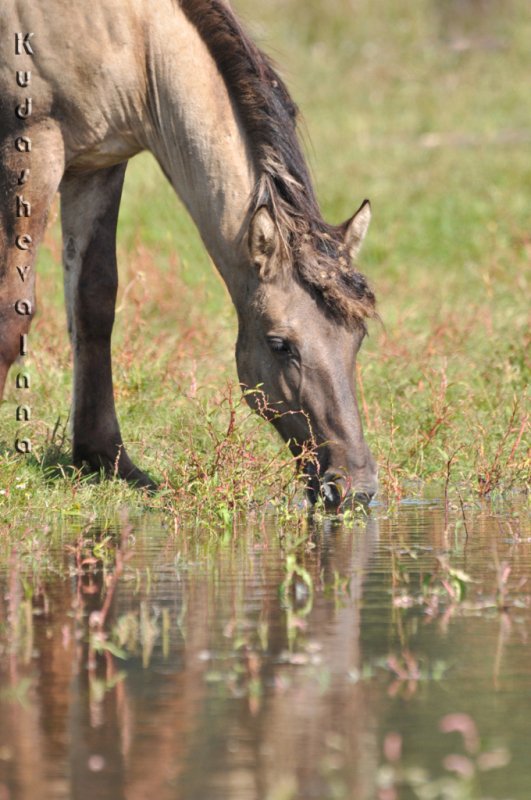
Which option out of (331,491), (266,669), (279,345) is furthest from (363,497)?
(266,669)

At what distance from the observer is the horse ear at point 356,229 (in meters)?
6.29

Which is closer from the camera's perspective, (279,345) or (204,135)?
(279,345)

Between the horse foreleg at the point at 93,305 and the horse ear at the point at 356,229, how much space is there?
1.26 m

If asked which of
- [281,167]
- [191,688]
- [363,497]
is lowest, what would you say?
[191,688]

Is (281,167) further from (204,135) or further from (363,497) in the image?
(363,497)

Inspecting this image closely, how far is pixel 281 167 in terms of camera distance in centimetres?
621

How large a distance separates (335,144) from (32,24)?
363 inches

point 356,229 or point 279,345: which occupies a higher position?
point 356,229

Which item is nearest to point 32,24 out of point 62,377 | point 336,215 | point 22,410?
point 22,410

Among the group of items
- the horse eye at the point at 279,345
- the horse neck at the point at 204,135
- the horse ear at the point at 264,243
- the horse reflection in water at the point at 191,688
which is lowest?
the horse reflection in water at the point at 191,688

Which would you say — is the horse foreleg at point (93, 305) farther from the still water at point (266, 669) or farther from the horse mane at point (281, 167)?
the still water at point (266, 669)

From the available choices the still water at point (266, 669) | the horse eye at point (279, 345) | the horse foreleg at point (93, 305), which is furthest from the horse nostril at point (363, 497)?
the horse foreleg at point (93, 305)

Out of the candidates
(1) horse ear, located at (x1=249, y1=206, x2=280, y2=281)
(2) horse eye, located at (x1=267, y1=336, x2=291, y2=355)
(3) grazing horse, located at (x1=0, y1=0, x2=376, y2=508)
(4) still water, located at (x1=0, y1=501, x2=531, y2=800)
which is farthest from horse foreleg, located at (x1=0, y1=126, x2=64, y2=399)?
(4) still water, located at (x1=0, y1=501, x2=531, y2=800)

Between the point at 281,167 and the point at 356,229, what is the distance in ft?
1.31
